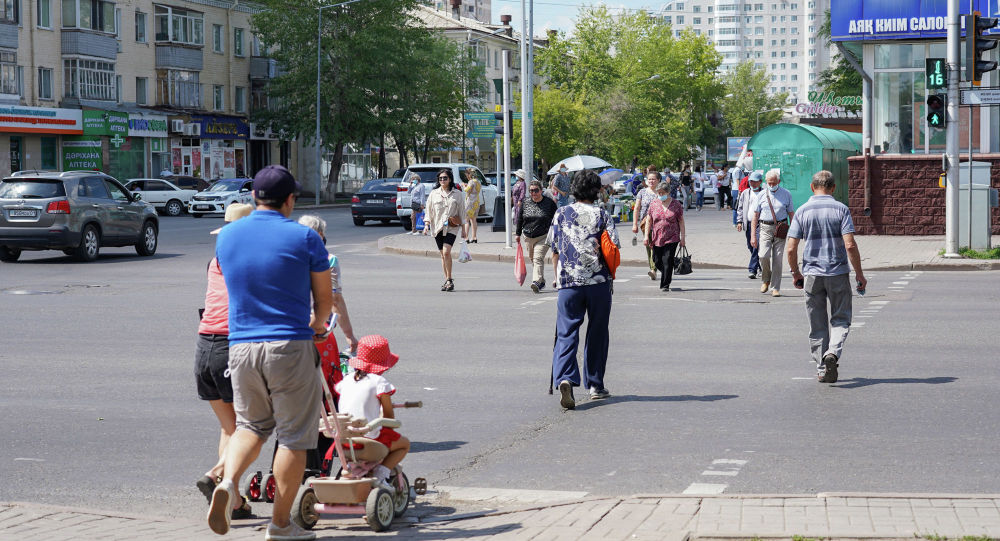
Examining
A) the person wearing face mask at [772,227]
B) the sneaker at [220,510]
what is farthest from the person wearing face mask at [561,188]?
the sneaker at [220,510]

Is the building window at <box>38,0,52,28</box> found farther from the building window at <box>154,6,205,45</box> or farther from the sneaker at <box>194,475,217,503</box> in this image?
the sneaker at <box>194,475,217,503</box>

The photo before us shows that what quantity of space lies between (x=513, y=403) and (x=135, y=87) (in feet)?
180

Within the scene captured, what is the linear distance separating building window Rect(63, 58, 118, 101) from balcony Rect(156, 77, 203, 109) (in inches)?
149

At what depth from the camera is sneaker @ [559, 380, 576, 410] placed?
883 cm

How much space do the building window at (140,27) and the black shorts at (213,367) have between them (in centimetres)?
5781

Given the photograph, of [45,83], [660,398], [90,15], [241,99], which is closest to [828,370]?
[660,398]

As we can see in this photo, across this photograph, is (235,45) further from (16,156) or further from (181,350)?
(181,350)

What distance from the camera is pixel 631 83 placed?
77188 millimetres

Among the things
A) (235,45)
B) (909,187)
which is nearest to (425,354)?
(909,187)

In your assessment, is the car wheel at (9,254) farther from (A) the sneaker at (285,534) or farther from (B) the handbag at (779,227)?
(A) the sneaker at (285,534)

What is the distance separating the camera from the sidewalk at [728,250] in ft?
70.9

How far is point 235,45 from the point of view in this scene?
68.9 meters

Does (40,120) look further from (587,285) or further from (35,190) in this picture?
(587,285)

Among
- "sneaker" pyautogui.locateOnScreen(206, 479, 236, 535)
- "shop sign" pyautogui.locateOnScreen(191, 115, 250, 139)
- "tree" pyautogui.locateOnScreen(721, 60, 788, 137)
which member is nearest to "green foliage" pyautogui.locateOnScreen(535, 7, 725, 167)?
"shop sign" pyautogui.locateOnScreen(191, 115, 250, 139)
